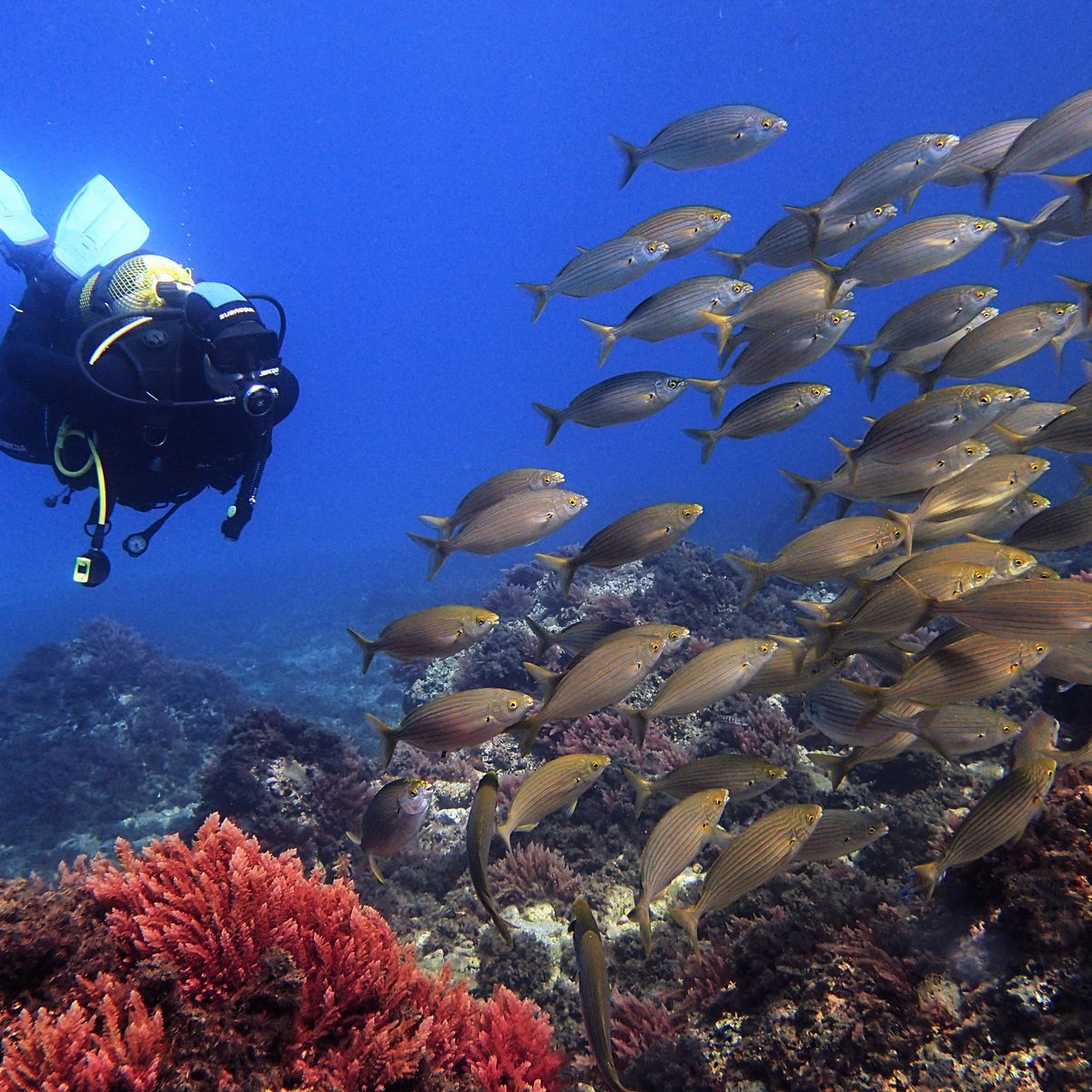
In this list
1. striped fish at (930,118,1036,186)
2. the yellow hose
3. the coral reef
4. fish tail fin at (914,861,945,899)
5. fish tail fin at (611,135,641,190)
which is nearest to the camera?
the coral reef

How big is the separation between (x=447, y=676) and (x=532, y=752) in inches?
126

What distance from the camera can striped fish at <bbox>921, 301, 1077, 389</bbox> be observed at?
12.0 ft

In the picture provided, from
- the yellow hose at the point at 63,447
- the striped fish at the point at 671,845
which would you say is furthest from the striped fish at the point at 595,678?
the yellow hose at the point at 63,447

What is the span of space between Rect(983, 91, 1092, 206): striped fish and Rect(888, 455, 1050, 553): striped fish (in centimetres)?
199

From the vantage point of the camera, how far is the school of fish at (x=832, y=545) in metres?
2.72

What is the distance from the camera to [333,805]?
6488mm

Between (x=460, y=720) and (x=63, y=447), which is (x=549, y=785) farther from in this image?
(x=63, y=447)

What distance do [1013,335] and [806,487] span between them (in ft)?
5.05

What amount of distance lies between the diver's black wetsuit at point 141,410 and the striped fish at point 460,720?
15.3 ft

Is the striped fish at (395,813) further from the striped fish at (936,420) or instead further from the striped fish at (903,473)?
the striped fish at (936,420)

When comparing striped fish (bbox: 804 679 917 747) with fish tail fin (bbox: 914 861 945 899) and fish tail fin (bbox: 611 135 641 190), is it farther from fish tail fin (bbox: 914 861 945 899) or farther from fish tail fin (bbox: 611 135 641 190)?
fish tail fin (bbox: 611 135 641 190)

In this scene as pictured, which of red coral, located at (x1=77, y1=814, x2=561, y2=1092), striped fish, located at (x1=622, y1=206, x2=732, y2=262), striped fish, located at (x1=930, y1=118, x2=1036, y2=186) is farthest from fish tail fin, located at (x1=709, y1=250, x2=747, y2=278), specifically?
red coral, located at (x1=77, y1=814, x2=561, y2=1092)

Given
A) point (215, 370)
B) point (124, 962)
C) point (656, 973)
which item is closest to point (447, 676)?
point (215, 370)

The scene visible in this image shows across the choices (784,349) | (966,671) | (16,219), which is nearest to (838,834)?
(966,671)
